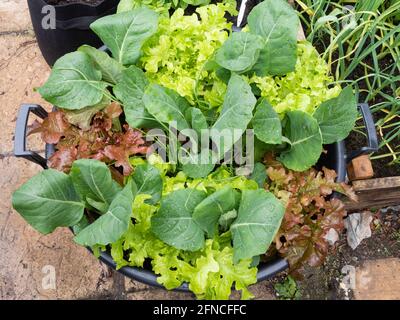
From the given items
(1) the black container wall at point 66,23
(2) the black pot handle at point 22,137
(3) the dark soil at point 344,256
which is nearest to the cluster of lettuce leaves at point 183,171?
(2) the black pot handle at point 22,137

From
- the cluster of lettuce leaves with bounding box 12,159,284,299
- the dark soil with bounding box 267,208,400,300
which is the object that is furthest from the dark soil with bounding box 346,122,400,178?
the cluster of lettuce leaves with bounding box 12,159,284,299

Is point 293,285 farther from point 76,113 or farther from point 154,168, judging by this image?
point 76,113

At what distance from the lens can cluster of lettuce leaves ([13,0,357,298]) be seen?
3.17 ft

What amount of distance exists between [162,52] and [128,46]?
9cm

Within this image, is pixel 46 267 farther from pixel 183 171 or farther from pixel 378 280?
pixel 378 280

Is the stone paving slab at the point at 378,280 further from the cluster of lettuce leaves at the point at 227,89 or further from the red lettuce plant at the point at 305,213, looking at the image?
the cluster of lettuce leaves at the point at 227,89

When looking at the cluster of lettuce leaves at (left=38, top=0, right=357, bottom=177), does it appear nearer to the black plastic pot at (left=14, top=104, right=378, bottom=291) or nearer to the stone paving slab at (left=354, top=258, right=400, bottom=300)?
the black plastic pot at (left=14, top=104, right=378, bottom=291)

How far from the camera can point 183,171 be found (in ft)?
3.64

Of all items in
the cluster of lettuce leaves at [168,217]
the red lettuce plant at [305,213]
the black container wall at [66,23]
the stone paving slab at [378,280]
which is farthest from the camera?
the stone paving slab at [378,280]

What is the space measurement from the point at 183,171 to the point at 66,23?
0.71m

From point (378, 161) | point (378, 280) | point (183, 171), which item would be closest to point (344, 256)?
point (378, 280)

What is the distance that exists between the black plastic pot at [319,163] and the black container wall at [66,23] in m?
0.40

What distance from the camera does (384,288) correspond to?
1.57m

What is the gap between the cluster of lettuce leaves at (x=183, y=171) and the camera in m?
0.97
